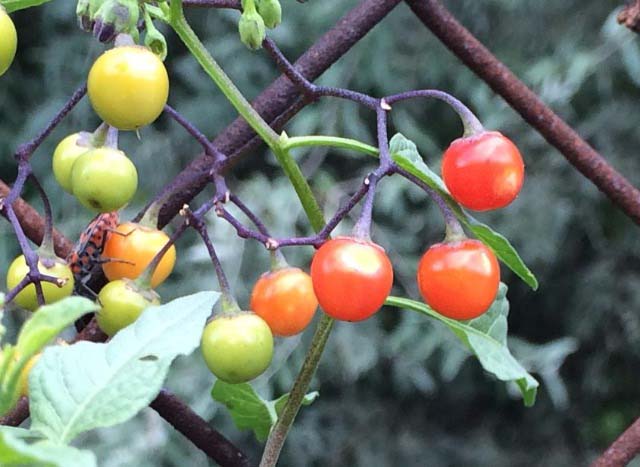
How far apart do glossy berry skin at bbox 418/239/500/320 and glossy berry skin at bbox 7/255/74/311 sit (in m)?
0.19

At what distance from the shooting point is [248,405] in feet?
2.19

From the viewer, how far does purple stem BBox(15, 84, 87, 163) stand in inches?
20.7

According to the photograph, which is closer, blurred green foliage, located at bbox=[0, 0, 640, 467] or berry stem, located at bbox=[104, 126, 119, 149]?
berry stem, located at bbox=[104, 126, 119, 149]

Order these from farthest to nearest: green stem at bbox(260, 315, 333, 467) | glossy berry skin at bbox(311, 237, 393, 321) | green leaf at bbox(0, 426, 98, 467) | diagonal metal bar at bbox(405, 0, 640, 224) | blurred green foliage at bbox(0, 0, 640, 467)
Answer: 1. blurred green foliage at bbox(0, 0, 640, 467)
2. diagonal metal bar at bbox(405, 0, 640, 224)
3. green stem at bbox(260, 315, 333, 467)
4. glossy berry skin at bbox(311, 237, 393, 321)
5. green leaf at bbox(0, 426, 98, 467)

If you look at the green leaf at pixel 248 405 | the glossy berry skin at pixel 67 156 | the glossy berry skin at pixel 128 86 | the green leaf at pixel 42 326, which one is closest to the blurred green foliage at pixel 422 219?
the green leaf at pixel 248 405

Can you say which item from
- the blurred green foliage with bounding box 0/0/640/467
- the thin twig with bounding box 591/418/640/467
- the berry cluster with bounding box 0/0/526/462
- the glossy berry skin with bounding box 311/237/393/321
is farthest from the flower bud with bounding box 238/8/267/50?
the blurred green foliage with bounding box 0/0/640/467

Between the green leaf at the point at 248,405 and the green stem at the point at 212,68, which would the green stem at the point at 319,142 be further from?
the green leaf at the point at 248,405

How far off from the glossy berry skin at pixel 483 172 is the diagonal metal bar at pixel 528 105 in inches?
7.4

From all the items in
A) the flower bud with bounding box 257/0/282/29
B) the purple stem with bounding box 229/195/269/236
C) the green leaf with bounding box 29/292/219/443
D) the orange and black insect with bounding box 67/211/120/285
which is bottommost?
the green leaf with bounding box 29/292/219/443

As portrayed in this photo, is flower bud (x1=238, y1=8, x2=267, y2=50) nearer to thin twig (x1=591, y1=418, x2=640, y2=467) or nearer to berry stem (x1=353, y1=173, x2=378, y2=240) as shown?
berry stem (x1=353, y1=173, x2=378, y2=240)

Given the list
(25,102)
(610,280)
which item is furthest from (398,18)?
(25,102)

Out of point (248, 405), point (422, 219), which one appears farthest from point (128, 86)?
point (422, 219)

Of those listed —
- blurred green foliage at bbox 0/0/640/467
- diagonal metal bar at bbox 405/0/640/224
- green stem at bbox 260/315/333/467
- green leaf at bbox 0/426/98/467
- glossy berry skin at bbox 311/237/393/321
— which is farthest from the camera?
blurred green foliage at bbox 0/0/640/467

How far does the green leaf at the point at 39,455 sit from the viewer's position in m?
0.27
